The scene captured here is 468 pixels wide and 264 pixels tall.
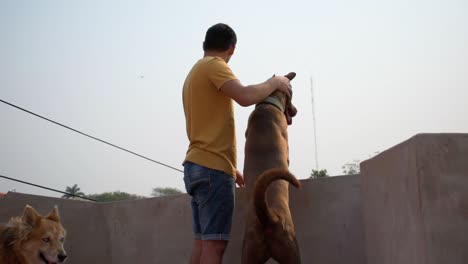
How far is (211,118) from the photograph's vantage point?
14.3 feet

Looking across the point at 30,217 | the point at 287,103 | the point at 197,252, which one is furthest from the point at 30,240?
the point at 287,103

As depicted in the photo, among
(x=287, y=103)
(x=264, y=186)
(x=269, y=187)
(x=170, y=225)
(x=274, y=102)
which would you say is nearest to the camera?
(x=264, y=186)

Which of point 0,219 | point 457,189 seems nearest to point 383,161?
point 457,189

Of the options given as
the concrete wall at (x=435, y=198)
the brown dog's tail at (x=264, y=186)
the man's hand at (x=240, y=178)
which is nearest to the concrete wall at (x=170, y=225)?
the man's hand at (x=240, y=178)

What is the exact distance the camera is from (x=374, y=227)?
462 cm

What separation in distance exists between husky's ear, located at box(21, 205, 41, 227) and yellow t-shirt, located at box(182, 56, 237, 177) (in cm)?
201

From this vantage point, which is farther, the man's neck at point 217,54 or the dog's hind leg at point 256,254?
the man's neck at point 217,54

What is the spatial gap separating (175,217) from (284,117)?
1.64 meters

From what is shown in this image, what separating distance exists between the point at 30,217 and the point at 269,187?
247cm

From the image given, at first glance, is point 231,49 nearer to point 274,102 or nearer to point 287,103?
point 274,102

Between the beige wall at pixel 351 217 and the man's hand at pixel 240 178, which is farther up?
the man's hand at pixel 240 178

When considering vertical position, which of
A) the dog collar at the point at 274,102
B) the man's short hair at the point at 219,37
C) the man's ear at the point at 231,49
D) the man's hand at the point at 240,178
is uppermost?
the man's short hair at the point at 219,37

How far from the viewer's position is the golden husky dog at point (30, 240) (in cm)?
556

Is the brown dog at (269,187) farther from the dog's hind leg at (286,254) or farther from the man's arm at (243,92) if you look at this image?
the man's arm at (243,92)
